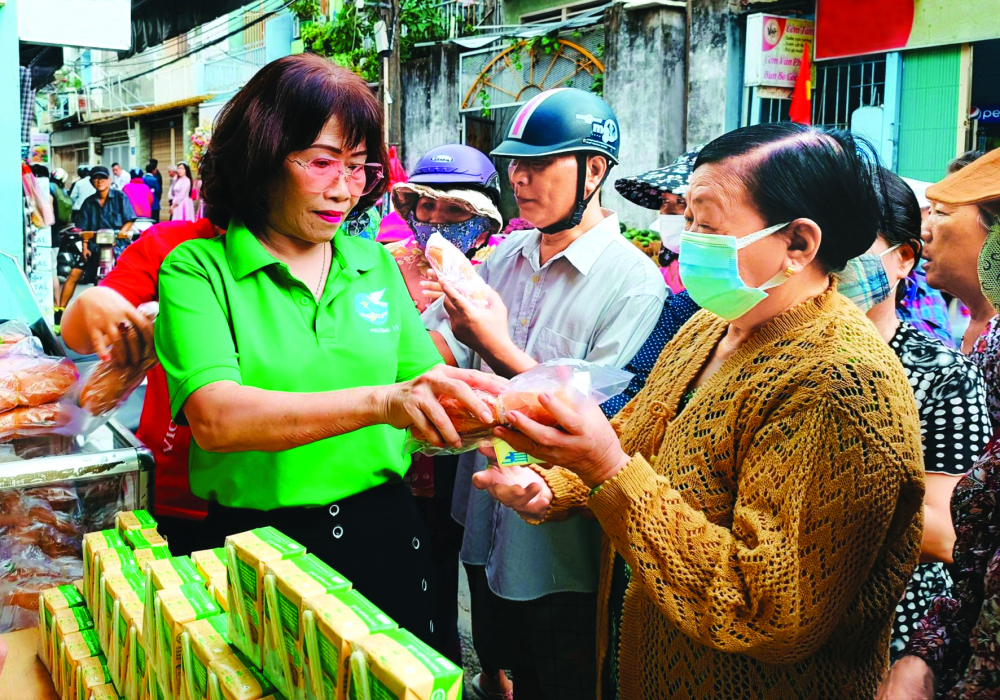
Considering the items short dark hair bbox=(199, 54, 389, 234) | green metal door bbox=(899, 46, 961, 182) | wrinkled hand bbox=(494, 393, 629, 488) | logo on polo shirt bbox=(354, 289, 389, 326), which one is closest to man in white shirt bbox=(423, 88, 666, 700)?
logo on polo shirt bbox=(354, 289, 389, 326)

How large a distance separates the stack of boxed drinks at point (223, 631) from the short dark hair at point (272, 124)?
725mm

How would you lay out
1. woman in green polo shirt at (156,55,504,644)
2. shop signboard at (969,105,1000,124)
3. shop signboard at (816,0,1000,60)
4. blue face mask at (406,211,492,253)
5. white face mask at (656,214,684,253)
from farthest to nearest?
shop signboard at (969,105,1000,124)
shop signboard at (816,0,1000,60)
blue face mask at (406,211,492,253)
white face mask at (656,214,684,253)
woman in green polo shirt at (156,55,504,644)

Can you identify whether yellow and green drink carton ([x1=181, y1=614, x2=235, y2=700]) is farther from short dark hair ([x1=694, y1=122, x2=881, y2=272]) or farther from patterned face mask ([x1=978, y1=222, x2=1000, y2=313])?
patterned face mask ([x1=978, y1=222, x2=1000, y2=313])

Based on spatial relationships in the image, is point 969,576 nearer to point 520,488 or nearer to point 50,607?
point 520,488

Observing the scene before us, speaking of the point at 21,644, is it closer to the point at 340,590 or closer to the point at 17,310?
the point at 340,590

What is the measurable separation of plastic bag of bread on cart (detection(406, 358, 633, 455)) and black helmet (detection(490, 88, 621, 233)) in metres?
0.99

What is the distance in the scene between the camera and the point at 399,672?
38.4 inches

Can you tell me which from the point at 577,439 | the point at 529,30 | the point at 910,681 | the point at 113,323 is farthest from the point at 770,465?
the point at 529,30

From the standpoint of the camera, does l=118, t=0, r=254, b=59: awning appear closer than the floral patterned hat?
No

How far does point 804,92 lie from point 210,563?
958 cm

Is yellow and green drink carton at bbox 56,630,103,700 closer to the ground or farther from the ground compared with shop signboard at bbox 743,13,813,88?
closer to the ground

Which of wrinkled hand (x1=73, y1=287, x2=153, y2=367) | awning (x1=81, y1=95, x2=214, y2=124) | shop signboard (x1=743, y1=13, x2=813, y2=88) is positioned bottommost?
wrinkled hand (x1=73, y1=287, x2=153, y2=367)

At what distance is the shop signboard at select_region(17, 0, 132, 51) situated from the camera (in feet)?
13.9

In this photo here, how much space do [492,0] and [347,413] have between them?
13571 millimetres
